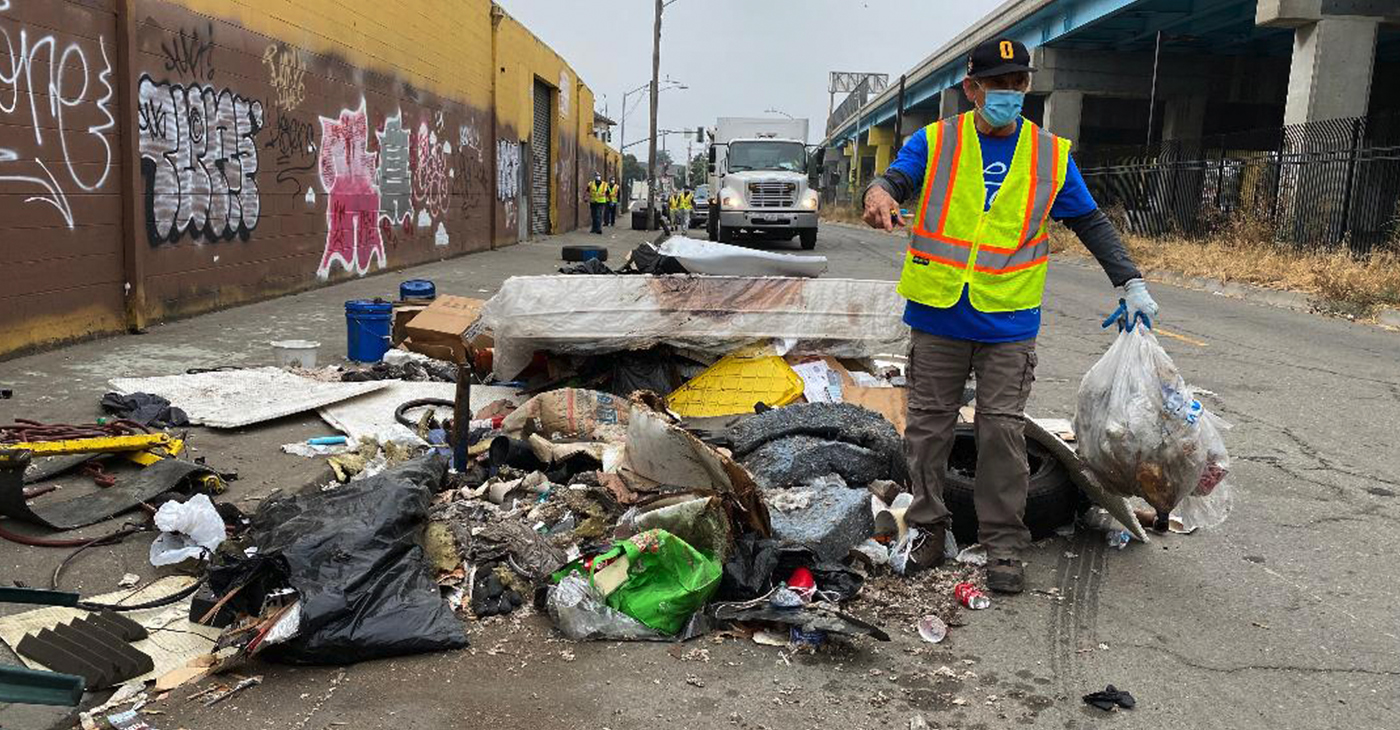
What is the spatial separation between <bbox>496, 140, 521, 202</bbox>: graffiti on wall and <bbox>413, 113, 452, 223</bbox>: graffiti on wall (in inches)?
147

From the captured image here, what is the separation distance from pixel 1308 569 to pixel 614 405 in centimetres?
319

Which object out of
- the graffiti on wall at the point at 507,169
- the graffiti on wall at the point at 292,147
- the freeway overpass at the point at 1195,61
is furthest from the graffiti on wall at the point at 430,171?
the freeway overpass at the point at 1195,61

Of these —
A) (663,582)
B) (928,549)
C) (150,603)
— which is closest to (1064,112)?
(928,549)

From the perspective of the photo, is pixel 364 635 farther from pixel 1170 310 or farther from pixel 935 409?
pixel 1170 310

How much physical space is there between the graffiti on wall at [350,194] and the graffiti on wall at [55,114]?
4.61m

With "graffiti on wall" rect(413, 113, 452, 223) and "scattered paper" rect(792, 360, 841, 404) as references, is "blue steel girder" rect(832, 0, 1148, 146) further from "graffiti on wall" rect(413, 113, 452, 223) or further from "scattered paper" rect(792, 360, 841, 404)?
"scattered paper" rect(792, 360, 841, 404)

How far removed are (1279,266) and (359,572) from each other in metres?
16.3

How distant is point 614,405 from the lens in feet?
18.1

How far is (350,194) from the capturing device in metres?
13.8

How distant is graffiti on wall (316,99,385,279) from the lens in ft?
42.9

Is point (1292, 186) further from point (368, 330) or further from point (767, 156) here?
point (368, 330)

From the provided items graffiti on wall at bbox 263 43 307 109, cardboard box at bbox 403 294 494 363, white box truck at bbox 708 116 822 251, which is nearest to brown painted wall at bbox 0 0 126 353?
cardboard box at bbox 403 294 494 363

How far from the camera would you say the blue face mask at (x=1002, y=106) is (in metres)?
3.71

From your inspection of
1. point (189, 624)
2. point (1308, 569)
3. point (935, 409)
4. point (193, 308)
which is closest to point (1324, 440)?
point (1308, 569)
